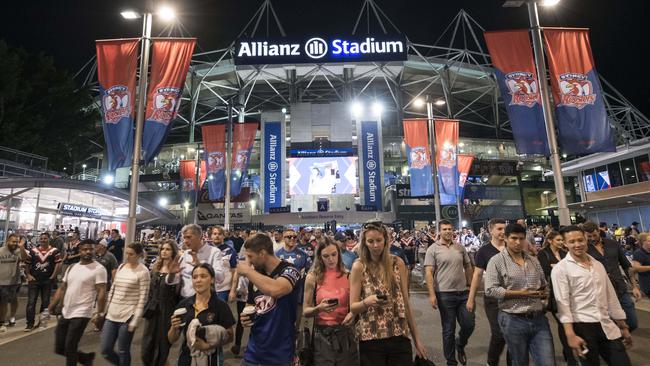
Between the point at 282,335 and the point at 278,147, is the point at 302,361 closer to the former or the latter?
the point at 282,335

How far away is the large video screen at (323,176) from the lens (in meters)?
34.1

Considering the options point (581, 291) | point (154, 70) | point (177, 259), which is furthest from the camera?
point (154, 70)

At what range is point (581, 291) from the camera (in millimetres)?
3574

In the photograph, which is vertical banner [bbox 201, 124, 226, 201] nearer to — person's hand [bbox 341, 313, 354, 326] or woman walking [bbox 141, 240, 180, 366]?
woman walking [bbox 141, 240, 180, 366]

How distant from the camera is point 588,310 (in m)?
3.53

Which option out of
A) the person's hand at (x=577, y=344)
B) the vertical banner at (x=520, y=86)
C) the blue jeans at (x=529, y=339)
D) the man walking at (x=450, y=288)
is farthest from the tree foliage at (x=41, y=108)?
the person's hand at (x=577, y=344)

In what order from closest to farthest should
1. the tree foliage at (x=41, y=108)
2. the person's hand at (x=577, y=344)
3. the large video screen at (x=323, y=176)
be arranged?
the person's hand at (x=577, y=344), the tree foliage at (x=41, y=108), the large video screen at (x=323, y=176)

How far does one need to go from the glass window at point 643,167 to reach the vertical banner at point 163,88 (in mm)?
29197

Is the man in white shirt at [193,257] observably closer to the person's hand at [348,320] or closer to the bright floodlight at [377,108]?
the person's hand at [348,320]

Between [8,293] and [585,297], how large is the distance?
10698 millimetres

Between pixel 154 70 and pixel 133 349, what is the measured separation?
735 cm

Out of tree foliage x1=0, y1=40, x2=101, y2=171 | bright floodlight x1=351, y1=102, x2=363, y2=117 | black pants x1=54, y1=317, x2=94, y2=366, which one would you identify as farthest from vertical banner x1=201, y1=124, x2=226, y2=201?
tree foliage x1=0, y1=40, x2=101, y2=171

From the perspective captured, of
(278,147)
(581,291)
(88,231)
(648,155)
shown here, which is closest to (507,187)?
(648,155)

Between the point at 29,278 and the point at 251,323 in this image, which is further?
the point at 29,278
